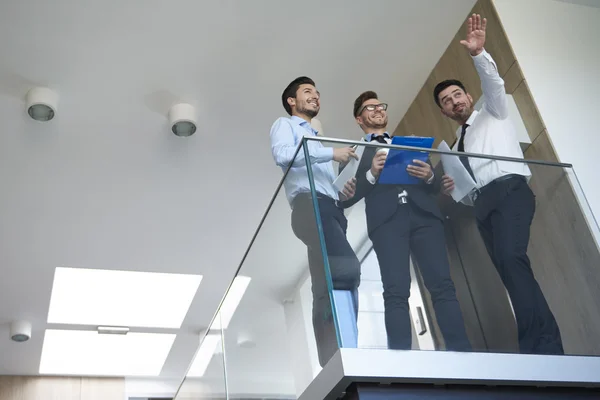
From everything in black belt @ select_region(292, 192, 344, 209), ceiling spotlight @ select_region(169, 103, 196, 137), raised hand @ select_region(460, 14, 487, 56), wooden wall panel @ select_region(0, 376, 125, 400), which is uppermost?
ceiling spotlight @ select_region(169, 103, 196, 137)

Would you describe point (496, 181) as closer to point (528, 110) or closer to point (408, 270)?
point (408, 270)

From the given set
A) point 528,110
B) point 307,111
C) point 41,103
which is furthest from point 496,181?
point 41,103

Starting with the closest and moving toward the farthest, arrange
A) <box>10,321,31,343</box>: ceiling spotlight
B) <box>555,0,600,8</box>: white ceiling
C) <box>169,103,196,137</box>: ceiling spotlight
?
<box>555,0,600,8</box>: white ceiling, <box>169,103,196,137</box>: ceiling spotlight, <box>10,321,31,343</box>: ceiling spotlight

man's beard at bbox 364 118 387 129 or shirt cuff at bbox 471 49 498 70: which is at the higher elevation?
shirt cuff at bbox 471 49 498 70

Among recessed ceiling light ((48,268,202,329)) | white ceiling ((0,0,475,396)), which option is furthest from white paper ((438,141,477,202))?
recessed ceiling light ((48,268,202,329))

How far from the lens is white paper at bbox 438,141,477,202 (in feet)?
7.86

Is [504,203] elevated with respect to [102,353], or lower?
lower

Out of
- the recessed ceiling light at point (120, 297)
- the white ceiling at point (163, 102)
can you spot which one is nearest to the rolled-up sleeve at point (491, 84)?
the white ceiling at point (163, 102)

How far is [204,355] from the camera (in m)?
3.45

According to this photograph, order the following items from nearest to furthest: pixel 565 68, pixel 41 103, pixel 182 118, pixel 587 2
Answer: pixel 565 68 < pixel 41 103 < pixel 587 2 < pixel 182 118

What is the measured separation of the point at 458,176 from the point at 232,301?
3.65 feet

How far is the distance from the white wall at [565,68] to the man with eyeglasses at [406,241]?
45.0 inches

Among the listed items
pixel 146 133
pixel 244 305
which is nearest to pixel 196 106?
pixel 146 133

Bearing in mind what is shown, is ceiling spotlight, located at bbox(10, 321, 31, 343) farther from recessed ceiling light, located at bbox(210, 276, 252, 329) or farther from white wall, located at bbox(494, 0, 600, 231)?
white wall, located at bbox(494, 0, 600, 231)
